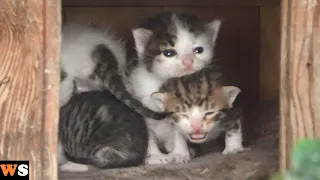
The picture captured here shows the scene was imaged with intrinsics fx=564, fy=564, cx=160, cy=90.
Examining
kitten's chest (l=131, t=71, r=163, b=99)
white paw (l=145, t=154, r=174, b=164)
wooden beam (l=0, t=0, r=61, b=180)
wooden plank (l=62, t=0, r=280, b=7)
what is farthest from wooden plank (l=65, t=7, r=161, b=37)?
wooden beam (l=0, t=0, r=61, b=180)

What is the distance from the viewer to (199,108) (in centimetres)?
159

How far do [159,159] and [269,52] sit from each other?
0.71 meters

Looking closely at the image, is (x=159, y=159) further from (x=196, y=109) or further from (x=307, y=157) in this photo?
(x=307, y=157)

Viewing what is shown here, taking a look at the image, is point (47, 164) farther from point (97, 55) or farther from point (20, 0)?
point (97, 55)

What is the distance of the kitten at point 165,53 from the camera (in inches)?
67.2

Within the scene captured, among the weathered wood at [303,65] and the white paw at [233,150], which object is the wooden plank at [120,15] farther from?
the weathered wood at [303,65]

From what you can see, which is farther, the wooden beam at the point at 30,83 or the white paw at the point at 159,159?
the white paw at the point at 159,159

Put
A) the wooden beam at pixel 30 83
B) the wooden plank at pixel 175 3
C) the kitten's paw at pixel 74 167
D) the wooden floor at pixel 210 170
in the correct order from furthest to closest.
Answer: the wooden plank at pixel 175 3 < the kitten's paw at pixel 74 167 < the wooden floor at pixel 210 170 < the wooden beam at pixel 30 83

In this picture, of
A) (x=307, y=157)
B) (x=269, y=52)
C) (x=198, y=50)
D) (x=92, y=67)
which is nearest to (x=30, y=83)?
(x=92, y=67)

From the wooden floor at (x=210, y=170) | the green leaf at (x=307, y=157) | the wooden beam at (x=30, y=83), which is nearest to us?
the green leaf at (x=307, y=157)

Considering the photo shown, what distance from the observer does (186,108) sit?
159 centimetres

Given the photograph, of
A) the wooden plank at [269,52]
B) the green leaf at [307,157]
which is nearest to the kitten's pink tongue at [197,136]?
the wooden plank at [269,52]

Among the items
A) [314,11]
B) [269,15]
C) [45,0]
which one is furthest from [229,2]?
[45,0]

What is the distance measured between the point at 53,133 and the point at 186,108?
0.52 meters
